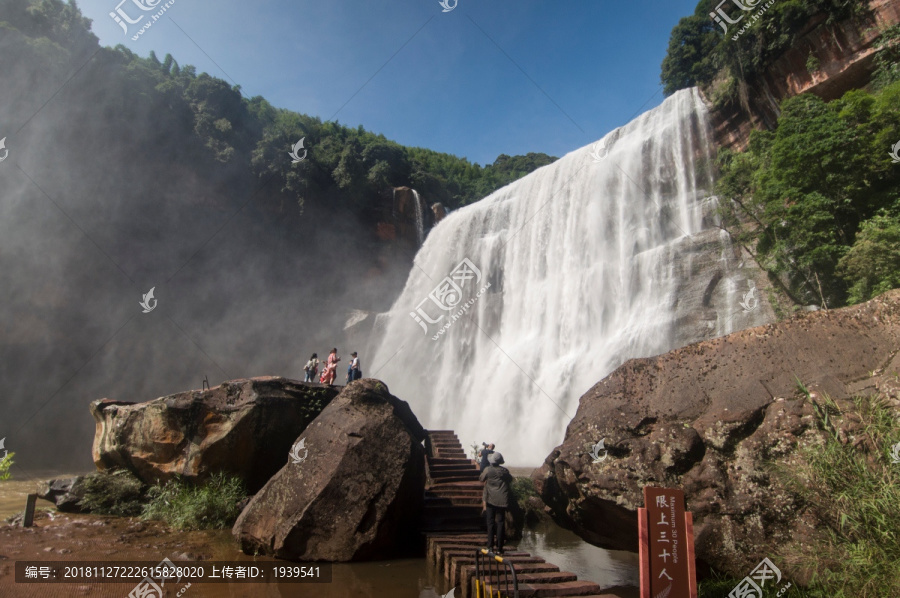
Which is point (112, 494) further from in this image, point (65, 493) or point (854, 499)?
point (854, 499)

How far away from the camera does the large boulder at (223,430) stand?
9.05m

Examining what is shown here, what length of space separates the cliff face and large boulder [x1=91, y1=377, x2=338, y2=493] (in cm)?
1871

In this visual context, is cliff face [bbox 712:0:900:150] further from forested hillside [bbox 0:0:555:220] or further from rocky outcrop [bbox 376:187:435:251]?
forested hillside [bbox 0:0:555:220]

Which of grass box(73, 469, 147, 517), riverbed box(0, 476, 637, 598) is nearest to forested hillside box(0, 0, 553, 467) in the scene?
grass box(73, 469, 147, 517)

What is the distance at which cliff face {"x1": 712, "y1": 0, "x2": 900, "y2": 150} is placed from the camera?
1563cm

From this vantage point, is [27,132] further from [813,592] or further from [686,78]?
[686,78]

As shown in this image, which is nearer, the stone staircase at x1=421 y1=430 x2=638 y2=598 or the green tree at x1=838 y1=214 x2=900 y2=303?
the stone staircase at x1=421 y1=430 x2=638 y2=598

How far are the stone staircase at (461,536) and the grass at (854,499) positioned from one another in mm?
1888

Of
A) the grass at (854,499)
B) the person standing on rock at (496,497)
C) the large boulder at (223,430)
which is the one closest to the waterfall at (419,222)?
the large boulder at (223,430)

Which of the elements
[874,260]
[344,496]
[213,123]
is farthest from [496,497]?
[213,123]

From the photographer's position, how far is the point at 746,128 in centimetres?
2022

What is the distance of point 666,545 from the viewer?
3918mm

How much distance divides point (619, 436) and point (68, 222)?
24959 mm

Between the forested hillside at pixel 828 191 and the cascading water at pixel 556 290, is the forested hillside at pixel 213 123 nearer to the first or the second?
the cascading water at pixel 556 290
